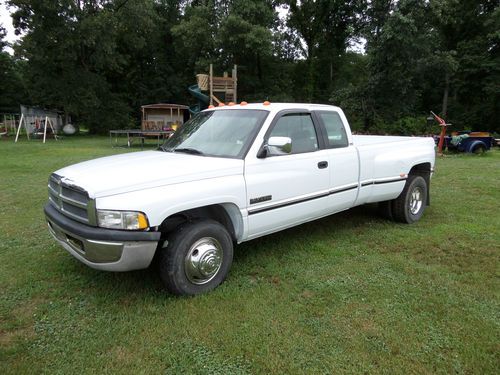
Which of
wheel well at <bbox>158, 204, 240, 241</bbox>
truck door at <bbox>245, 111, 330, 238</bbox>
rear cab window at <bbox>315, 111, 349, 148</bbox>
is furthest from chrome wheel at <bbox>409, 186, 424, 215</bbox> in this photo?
wheel well at <bbox>158, 204, 240, 241</bbox>

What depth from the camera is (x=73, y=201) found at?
3.37m

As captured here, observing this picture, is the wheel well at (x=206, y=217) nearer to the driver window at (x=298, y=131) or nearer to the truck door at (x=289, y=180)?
the truck door at (x=289, y=180)

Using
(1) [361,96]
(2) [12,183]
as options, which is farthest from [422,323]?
(1) [361,96]

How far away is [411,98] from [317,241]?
20381 millimetres

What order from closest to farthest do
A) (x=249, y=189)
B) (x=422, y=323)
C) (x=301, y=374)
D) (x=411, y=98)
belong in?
(x=301, y=374)
(x=422, y=323)
(x=249, y=189)
(x=411, y=98)

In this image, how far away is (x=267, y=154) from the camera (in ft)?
13.1

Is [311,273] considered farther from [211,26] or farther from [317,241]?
[211,26]

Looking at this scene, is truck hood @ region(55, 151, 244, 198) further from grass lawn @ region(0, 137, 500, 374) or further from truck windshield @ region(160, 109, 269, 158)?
grass lawn @ region(0, 137, 500, 374)

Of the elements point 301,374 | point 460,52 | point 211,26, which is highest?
point 211,26

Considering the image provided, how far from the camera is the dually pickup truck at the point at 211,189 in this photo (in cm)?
317

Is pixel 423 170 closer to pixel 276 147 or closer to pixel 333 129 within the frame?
pixel 333 129

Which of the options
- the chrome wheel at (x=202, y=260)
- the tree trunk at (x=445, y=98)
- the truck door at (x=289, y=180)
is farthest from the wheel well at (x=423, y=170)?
the tree trunk at (x=445, y=98)

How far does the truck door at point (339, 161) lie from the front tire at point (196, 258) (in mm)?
1704

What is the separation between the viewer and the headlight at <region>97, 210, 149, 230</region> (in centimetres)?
Answer: 311
